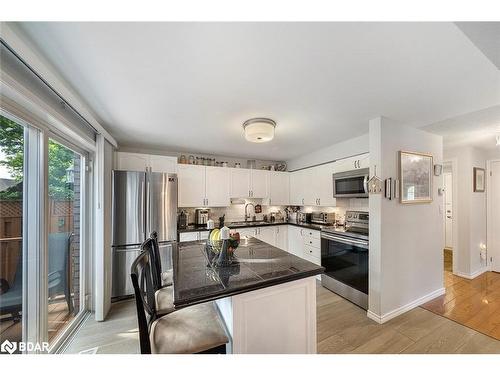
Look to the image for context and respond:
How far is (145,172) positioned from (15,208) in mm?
1634

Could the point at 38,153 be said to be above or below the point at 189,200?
above

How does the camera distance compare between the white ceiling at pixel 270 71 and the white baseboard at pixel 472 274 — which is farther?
the white baseboard at pixel 472 274

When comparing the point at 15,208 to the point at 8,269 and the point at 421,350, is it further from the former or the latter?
the point at 421,350

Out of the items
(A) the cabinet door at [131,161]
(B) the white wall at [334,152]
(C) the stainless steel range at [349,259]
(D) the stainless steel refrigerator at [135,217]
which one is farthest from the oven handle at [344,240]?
(A) the cabinet door at [131,161]

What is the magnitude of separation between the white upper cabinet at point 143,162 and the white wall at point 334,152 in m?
2.53

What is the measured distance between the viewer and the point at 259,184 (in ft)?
13.6

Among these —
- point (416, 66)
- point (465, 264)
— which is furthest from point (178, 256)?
point (465, 264)

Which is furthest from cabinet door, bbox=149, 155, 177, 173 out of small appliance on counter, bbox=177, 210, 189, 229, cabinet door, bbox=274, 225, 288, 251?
cabinet door, bbox=274, 225, 288, 251

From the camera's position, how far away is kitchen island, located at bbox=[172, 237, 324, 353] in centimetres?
109

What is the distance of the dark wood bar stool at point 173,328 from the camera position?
39.3 inches

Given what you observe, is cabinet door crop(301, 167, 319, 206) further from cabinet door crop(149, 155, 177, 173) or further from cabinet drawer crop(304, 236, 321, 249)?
cabinet door crop(149, 155, 177, 173)

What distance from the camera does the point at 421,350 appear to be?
1.73m

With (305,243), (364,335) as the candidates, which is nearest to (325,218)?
(305,243)

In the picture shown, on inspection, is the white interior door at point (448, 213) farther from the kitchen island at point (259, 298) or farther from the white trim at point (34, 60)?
the white trim at point (34, 60)
